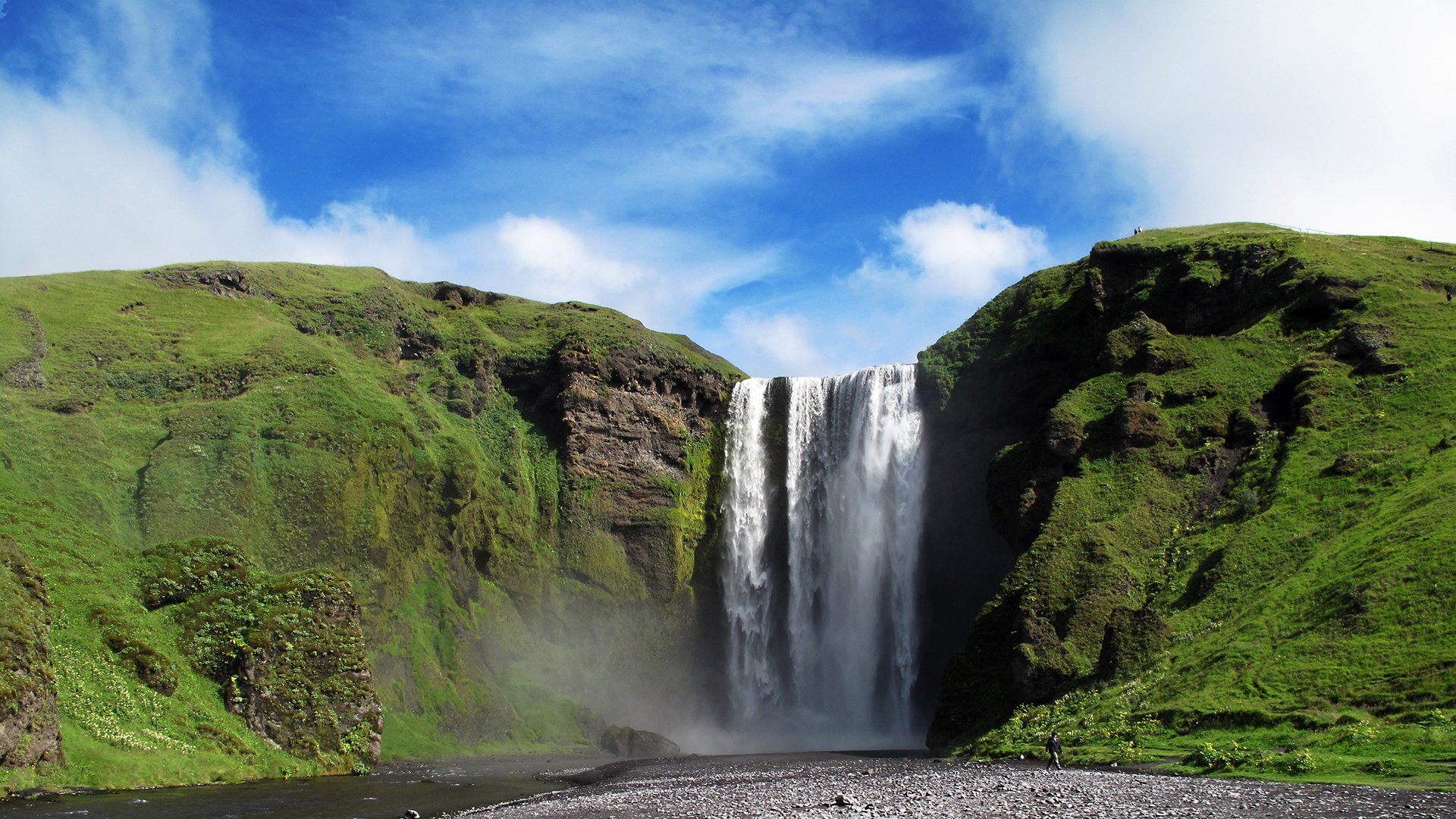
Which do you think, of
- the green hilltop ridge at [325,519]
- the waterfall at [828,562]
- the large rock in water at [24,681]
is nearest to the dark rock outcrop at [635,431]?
the green hilltop ridge at [325,519]

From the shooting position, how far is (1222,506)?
45438 millimetres

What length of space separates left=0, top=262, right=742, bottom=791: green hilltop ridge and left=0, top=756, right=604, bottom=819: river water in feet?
5.84

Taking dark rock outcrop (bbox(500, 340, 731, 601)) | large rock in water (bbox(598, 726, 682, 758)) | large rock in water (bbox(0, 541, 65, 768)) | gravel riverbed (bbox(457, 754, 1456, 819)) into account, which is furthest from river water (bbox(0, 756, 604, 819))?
dark rock outcrop (bbox(500, 340, 731, 601))

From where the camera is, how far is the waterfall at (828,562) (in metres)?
63.1

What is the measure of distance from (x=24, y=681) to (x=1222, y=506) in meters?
45.7

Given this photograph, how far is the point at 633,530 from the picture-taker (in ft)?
233

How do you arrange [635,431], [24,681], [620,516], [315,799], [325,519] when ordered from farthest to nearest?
[635,431] < [620,516] < [325,519] < [315,799] < [24,681]

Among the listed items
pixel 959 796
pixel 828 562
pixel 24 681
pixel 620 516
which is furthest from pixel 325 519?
pixel 959 796

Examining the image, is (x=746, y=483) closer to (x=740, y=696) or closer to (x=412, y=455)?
(x=740, y=696)

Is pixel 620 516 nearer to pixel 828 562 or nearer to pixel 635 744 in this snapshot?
pixel 828 562

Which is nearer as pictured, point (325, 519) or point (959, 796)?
point (959, 796)

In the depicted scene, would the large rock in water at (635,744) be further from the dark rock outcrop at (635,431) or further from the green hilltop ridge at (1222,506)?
the green hilltop ridge at (1222,506)

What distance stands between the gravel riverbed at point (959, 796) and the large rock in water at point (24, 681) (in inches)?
473

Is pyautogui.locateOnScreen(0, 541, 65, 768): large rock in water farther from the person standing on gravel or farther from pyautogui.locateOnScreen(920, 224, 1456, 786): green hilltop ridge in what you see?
pyautogui.locateOnScreen(920, 224, 1456, 786): green hilltop ridge
